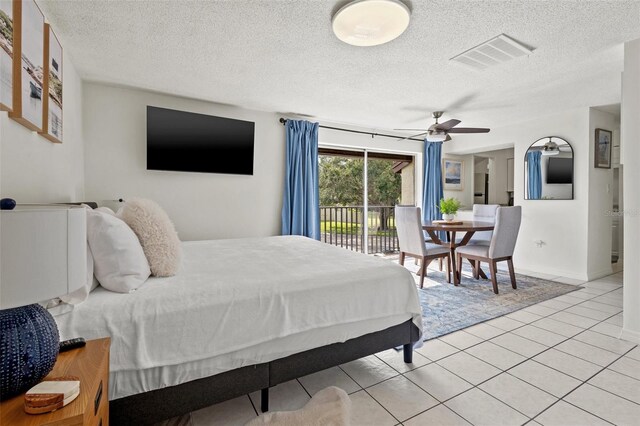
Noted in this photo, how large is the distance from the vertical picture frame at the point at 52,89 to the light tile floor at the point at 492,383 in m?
1.91

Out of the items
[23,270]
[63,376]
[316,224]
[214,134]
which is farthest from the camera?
[316,224]

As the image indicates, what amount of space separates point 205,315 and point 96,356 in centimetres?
43

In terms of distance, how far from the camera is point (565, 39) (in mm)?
2254

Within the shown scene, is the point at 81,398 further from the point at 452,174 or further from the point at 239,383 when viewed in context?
the point at 452,174

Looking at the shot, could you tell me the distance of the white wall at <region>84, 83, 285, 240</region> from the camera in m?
3.19

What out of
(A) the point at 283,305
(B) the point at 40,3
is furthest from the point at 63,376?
(B) the point at 40,3

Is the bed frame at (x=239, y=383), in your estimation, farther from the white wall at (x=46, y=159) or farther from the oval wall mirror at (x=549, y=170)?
the oval wall mirror at (x=549, y=170)

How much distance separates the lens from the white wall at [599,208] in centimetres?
403

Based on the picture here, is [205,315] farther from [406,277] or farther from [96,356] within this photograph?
[406,277]

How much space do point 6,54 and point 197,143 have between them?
224cm

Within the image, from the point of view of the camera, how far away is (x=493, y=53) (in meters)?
2.44

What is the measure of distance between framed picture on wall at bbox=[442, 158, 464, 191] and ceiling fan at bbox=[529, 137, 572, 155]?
1.58 meters

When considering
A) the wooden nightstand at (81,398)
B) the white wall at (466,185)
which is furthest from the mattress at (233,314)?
the white wall at (466,185)

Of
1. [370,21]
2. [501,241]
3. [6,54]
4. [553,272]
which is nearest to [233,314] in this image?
[6,54]
